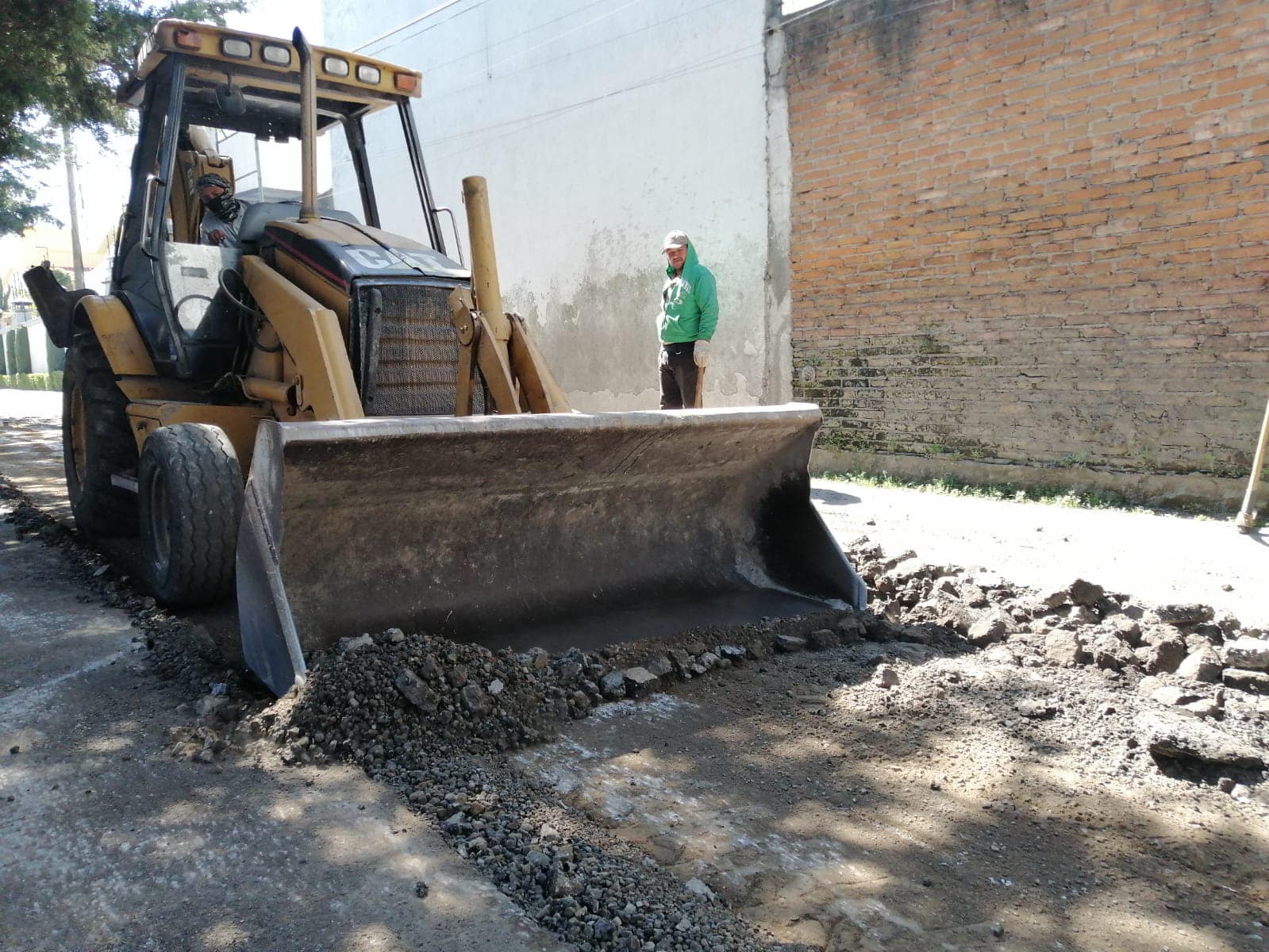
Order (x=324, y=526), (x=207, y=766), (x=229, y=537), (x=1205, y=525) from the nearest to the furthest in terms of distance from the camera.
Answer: (x=207, y=766), (x=324, y=526), (x=229, y=537), (x=1205, y=525)

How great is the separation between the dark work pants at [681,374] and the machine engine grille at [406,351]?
3.20 metres

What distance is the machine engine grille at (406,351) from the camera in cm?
444

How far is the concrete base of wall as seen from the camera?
6707mm

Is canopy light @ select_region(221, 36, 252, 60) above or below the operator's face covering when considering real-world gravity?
above

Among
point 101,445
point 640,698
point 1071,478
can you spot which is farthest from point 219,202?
point 1071,478

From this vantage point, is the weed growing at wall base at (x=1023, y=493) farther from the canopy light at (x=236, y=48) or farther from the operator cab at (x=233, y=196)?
the canopy light at (x=236, y=48)

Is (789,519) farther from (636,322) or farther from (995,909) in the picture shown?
(636,322)

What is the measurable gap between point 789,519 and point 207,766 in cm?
278

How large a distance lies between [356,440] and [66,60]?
323 inches

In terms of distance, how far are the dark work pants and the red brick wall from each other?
1.92m

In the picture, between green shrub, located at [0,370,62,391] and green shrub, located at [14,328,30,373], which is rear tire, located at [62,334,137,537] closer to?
green shrub, located at [0,370,62,391]

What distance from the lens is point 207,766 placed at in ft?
9.62

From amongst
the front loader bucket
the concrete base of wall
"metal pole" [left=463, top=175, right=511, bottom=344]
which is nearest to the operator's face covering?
"metal pole" [left=463, top=175, right=511, bottom=344]

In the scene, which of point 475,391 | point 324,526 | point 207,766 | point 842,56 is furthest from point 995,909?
point 842,56
